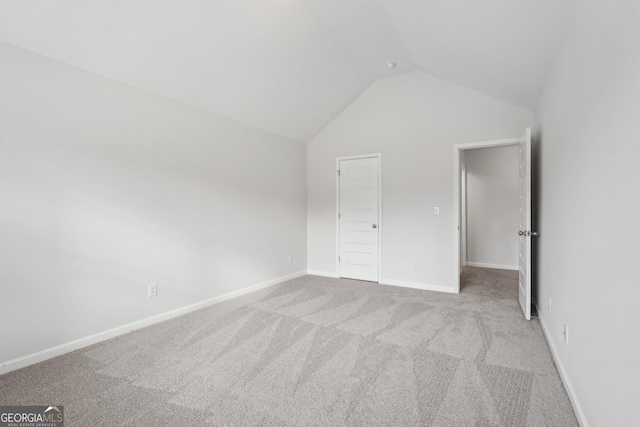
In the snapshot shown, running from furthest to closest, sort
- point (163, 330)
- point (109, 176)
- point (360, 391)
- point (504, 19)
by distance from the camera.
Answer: point (163, 330)
point (109, 176)
point (504, 19)
point (360, 391)

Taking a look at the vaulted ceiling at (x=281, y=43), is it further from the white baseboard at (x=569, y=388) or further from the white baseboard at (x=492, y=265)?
the white baseboard at (x=492, y=265)

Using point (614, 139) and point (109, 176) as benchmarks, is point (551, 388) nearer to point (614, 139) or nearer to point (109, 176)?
point (614, 139)

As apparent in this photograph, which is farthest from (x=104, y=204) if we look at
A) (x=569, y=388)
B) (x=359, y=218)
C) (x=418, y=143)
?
(x=418, y=143)

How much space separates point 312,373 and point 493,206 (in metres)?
5.38

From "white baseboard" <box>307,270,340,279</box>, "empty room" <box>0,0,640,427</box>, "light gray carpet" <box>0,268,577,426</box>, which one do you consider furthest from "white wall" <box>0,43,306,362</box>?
"white baseboard" <box>307,270,340,279</box>

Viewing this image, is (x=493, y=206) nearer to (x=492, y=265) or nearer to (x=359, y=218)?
(x=492, y=265)

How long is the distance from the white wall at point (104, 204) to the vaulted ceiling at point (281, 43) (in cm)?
26

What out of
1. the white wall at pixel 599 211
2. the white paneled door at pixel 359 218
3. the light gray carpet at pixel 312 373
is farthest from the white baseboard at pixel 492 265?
the white wall at pixel 599 211

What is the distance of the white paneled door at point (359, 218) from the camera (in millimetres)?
4809

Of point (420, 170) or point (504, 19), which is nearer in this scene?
point (504, 19)

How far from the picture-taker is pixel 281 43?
3.18m

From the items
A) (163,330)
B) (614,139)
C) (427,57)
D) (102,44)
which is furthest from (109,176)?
(427,57)

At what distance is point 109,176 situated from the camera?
2.74 m

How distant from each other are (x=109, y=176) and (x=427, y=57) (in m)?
3.71
